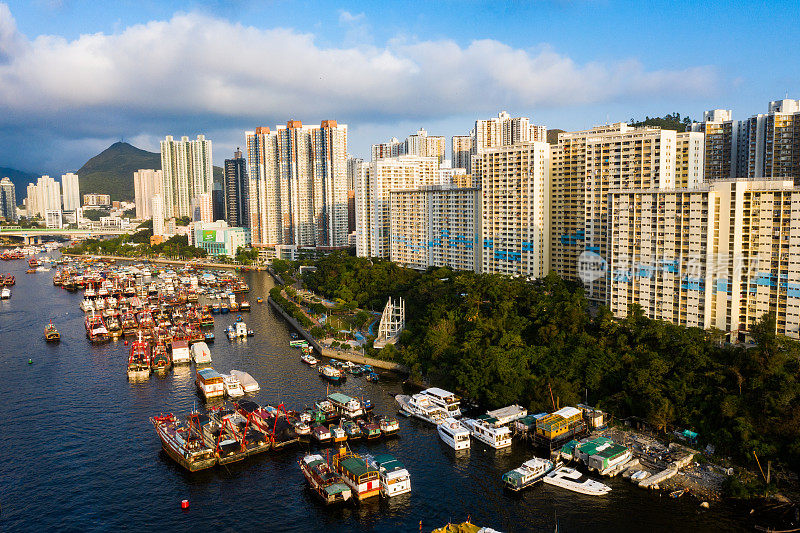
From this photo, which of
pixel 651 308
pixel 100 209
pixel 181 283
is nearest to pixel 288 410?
pixel 651 308

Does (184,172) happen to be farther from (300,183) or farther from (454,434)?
(454,434)

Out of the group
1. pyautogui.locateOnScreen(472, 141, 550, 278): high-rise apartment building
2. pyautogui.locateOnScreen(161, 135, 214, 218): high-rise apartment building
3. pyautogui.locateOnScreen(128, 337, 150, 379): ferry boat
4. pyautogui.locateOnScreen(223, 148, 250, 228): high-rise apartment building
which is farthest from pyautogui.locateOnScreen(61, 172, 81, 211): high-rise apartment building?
pyautogui.locateOnScreen(472, 141, 550, 278): high-rise apartment building

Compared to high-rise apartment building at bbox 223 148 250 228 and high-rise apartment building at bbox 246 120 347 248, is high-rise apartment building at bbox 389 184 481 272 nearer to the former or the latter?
high-rise apartment building at bbox 246 120 347 248

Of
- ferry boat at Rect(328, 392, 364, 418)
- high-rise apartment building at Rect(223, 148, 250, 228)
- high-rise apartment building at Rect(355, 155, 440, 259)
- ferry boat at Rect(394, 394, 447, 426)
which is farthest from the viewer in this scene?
high-rise apartment building at Rect(223, 148, 250, 228)

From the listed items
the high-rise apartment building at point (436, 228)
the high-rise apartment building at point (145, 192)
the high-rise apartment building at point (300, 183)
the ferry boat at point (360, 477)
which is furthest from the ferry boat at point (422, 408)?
the high-rise apartment building at point (145, 192)

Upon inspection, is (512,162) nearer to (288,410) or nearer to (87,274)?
(288,410)

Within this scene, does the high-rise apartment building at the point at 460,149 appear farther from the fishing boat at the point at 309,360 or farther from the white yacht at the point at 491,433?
the white yacht at the point at 491,433

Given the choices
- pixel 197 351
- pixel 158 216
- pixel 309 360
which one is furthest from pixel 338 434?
pixel 158 216
